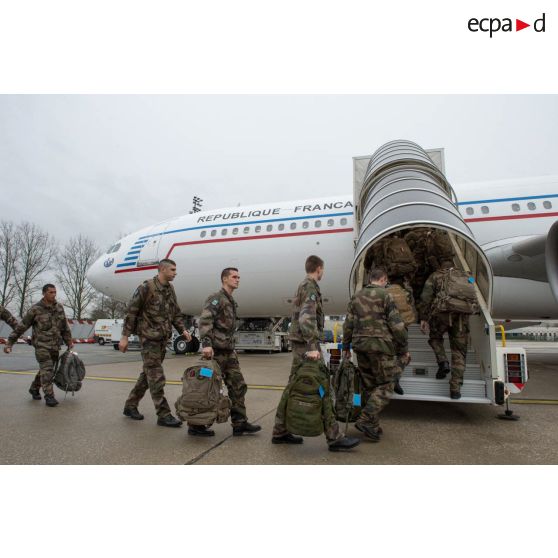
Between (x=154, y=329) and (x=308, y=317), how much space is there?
6.06ft

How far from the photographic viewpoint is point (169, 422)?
3.93 m

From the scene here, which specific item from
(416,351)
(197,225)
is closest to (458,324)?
(416,351)

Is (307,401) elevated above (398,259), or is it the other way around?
(398,259)

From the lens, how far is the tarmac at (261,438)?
2.93m

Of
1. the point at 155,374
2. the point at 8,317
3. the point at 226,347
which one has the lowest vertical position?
the point at 155,374

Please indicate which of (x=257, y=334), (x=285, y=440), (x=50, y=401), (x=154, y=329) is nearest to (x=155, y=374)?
(x=154, y=329)

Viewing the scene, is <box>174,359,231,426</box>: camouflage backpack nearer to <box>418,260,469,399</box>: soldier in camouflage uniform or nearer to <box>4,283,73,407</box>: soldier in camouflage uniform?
<box>418,260,469,399</box>: soldier in camouflage uniform

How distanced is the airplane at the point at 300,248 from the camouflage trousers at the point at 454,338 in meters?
2.25

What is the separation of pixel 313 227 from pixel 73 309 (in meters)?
37.8

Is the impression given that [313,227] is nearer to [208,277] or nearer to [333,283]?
[333,283]

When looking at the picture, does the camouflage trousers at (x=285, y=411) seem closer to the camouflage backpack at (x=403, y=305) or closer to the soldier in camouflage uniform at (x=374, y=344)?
the soldier in camouflage uniform at (x=374, y=344)

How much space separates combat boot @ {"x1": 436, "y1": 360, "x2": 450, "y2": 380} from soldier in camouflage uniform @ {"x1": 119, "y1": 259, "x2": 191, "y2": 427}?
2.86 meters

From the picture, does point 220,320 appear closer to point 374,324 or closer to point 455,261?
point 374,324

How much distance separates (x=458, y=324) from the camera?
4.14 meters
